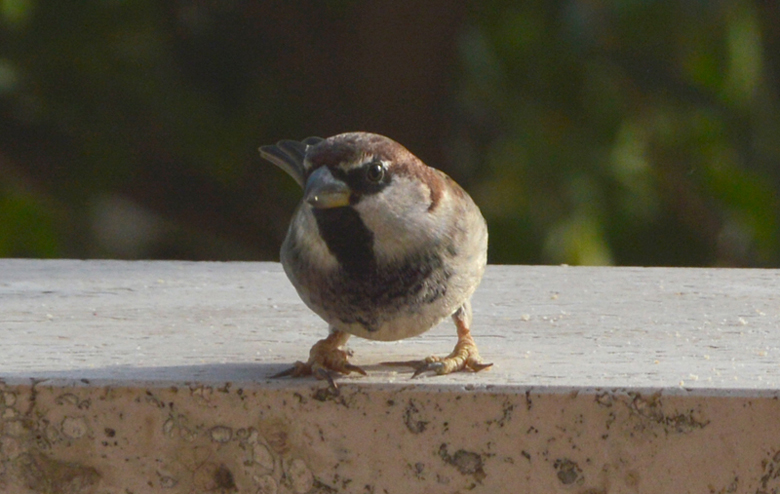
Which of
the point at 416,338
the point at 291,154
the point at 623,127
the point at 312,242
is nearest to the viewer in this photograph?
the point at 312,242

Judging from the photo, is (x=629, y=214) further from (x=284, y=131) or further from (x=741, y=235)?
A: (x=284, y=131)

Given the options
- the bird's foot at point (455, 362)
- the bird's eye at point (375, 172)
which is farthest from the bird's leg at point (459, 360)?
the bird's eye at point (375, 172)

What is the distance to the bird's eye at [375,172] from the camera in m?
1.33

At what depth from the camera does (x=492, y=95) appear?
12.5 feet

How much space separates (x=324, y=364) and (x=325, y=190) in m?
0.29

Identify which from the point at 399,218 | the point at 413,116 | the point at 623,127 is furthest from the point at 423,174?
the point at 413,116

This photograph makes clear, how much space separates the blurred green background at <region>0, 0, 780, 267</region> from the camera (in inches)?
146

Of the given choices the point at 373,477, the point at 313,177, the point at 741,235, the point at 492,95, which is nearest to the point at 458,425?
the point at 373,477

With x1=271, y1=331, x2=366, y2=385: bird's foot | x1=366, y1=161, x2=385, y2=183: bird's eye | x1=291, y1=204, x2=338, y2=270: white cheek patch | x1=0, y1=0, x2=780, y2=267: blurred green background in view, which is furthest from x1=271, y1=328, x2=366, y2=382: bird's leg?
x1=0, y1=0, x2=780, y2=267: blurred green background

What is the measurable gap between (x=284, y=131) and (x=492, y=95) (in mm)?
802

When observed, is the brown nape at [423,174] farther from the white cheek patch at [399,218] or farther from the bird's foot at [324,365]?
the bird's foot at [324,365]

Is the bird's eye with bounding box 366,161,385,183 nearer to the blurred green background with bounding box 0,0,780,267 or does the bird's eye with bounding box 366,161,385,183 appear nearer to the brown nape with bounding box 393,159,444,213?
the brown nape with bounding box 393,159,444,213

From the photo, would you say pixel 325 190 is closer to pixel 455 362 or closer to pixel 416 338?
pixel 455 362

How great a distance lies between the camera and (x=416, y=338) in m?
1.82
